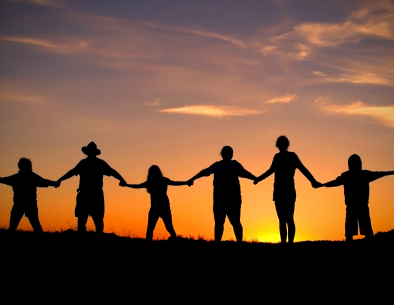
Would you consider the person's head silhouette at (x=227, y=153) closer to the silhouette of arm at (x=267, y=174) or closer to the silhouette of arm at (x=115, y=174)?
the silhouette of arm at (x=267, y=174)

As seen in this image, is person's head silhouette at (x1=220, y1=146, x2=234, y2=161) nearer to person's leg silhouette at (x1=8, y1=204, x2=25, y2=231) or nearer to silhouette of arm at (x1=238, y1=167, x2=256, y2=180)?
silhouette of arm at (x1=238, y1=167, x2=256, y2=180)

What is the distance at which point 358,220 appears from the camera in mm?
14305

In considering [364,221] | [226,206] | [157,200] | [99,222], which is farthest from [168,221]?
[364,221]

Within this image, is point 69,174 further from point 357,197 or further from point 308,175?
point 357,197

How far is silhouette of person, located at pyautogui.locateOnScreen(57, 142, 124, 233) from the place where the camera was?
1500 centimetres

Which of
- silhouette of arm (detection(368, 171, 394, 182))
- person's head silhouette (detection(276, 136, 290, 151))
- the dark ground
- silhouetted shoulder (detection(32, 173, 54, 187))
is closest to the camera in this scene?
the dark ground

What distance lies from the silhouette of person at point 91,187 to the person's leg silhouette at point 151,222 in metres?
1.34

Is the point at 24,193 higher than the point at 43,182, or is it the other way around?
the point at 43,182

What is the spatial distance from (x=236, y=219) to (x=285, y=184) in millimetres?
1508

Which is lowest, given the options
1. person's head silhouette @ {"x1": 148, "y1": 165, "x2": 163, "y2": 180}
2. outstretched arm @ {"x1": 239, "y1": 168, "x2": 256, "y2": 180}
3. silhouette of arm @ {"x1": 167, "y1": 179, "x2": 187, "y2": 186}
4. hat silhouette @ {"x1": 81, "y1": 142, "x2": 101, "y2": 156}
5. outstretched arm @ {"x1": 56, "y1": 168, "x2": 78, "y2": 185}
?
outstretched arm @ {"x1": 239, "y1": 168, "x2": 256, "y2": 180}

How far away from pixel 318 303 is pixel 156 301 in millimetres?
2731

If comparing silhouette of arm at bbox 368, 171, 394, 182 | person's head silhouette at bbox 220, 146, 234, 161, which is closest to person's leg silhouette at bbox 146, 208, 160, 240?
person's head silhouette at bbox 220, 146, 234, 161

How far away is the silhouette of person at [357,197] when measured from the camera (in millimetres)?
14188

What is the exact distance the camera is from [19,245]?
13023mm
